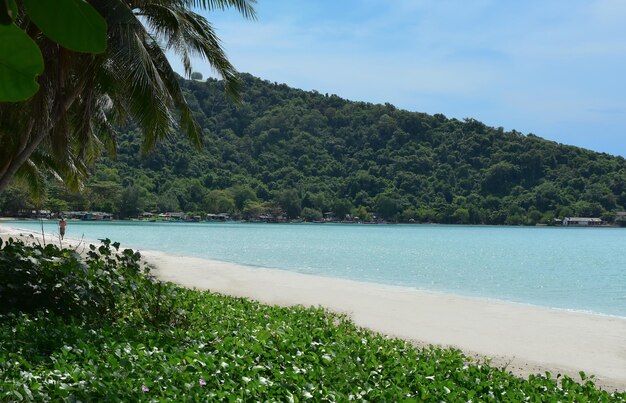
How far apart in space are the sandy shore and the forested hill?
2571 inches

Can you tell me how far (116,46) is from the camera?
25.8 ft

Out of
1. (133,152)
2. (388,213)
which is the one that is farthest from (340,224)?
(133,152)

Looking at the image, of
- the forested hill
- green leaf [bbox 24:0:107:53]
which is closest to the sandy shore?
green leaf [bbox 24:0:107:53]

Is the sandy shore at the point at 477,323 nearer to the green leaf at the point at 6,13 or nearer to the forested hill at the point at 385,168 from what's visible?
the green leaf at the point at 6,13

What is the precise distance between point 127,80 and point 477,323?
767cm

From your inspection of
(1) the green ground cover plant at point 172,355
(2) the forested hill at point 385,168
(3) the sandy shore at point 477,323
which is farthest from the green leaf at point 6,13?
(2) the forested hill at point 385,168

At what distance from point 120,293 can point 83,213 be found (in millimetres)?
75865

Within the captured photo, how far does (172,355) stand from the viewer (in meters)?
4.28

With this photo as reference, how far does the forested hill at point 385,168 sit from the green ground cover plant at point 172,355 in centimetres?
7568

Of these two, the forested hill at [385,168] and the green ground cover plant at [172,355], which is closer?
the green ground cover plant at [172,355]

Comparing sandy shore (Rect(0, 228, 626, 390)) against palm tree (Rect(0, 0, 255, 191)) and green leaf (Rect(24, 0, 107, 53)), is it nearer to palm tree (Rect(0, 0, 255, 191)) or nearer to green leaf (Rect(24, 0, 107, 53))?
palm tree (Rect(0, 0, 255, 191))

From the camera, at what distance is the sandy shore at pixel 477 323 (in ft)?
29.2

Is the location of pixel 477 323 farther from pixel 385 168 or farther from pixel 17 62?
pixel 385 168

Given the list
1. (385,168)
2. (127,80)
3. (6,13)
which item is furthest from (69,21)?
(385,168)
